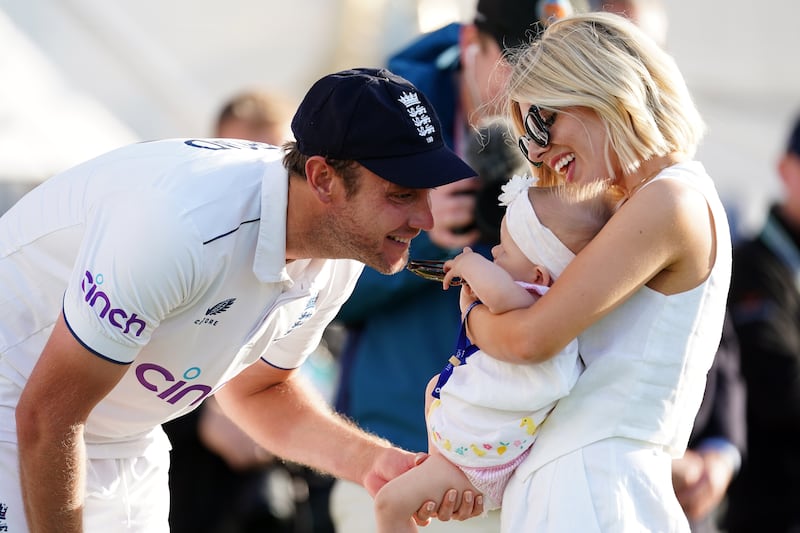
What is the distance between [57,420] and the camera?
2.82 m

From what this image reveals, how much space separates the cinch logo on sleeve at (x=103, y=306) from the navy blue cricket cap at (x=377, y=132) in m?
0.64

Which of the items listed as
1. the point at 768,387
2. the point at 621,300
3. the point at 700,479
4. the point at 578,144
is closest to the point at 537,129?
the point at 578,144

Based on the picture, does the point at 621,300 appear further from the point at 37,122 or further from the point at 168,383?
the point at 37,122

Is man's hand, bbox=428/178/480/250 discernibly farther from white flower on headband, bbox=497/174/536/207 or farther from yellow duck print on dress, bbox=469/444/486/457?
yellow duck print on dress, bbox=469/444/486/457

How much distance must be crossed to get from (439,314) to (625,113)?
169 centimetres

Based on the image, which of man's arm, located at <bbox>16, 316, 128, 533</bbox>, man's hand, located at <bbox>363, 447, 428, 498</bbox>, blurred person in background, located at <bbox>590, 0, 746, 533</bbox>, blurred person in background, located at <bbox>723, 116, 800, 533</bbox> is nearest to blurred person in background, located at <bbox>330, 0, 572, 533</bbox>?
blurred person in background, located at <bbox>590, 0, 746, 533</bbox>

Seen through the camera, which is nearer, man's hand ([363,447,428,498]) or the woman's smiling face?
the woman's smiling face

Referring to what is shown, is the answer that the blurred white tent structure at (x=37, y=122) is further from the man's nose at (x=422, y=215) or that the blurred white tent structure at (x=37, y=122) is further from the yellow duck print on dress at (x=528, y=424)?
the yellow duck print on dress at (x=528, y=424)

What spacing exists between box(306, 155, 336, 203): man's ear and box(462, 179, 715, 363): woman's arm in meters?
0.70

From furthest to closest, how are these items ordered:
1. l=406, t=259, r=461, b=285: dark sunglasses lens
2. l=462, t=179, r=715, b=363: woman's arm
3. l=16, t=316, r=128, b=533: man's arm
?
l=406, t=259, r=461, b=285: dark sunglasses lens < l=16, t=316, r=128, b=533: man's arm < l=462, t=179, r=715, b=363: woman's arm

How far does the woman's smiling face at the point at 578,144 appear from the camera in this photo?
9.05 feet

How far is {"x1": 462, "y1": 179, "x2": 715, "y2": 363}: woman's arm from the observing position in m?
2.57

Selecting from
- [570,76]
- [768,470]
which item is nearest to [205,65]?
[768,470]

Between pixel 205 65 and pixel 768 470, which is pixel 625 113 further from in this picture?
pixel 205 65
